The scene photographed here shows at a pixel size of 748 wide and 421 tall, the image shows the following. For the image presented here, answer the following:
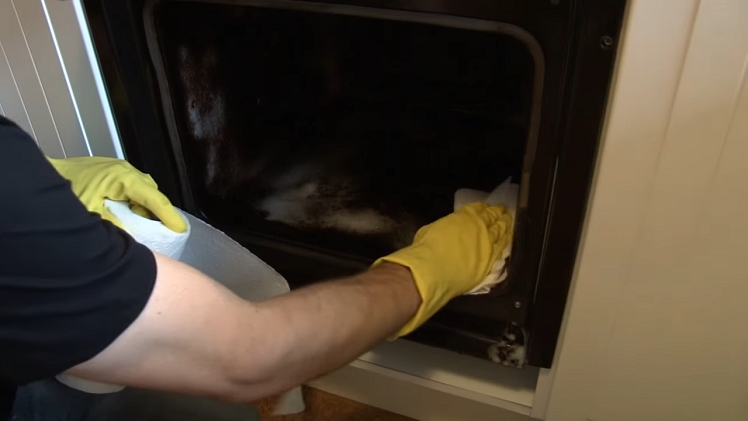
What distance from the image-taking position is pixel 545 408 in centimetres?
89

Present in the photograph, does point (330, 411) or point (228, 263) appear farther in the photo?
point (330, 411)

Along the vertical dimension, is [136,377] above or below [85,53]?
below

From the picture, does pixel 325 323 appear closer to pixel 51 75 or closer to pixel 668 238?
pixel 668 238

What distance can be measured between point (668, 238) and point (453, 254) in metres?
0.22

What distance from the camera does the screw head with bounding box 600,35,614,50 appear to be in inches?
23.0

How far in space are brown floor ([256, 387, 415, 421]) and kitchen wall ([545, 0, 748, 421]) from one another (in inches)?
14.5

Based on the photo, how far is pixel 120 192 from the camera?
753 mm

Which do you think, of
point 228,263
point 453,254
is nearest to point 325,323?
point 453,254

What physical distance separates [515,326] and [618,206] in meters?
0.24

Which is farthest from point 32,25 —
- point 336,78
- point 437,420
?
point 437,420

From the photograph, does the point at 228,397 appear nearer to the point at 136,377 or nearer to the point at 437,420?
the point at 136,377

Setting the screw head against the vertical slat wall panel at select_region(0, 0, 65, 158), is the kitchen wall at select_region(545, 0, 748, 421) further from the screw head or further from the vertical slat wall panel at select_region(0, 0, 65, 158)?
the vertical slat wall panel at select_region(0, 0, 65, 158)

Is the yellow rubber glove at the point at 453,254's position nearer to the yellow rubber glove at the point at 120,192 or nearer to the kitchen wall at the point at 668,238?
the kitchen wall at the point at 668,238

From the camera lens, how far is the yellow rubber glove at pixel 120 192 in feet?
2.42
